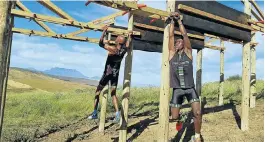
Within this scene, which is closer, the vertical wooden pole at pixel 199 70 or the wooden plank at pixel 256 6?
the wooden plank at pixel 256 6

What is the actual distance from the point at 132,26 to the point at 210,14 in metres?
1.99

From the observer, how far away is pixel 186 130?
29.0 feet

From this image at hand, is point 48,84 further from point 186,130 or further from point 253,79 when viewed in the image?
point 186,130

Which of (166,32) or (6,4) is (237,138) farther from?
(6,4)

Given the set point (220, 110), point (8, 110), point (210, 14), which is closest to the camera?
point (210, 14)

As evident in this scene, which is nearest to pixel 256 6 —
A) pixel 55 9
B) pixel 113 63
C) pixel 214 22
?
pixel 214 22

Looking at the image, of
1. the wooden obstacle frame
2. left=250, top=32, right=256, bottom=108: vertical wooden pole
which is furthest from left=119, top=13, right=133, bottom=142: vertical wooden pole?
left=250, top=32, right=256, bottom=108: vertical wooden pole

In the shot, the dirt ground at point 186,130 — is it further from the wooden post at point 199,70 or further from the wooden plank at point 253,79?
the wooden post at point 199,70

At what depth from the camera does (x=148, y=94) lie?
1827 cm

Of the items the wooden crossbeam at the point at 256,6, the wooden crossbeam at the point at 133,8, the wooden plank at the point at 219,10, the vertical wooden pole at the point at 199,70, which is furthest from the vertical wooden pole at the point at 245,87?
the wooden crossbeam at the point at 133,8

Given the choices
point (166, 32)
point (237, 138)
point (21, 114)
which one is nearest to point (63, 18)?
Result: point (166, 32)

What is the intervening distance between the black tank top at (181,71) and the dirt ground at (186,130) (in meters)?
2.21

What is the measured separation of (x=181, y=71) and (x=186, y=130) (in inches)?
130

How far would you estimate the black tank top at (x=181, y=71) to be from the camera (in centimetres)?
607
